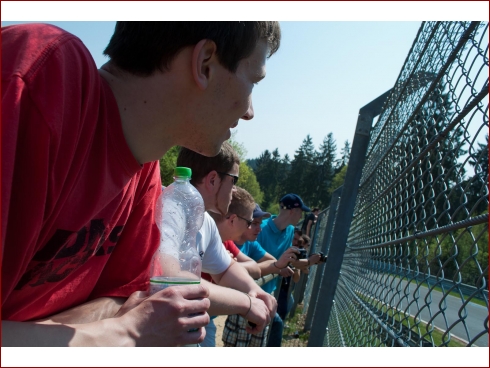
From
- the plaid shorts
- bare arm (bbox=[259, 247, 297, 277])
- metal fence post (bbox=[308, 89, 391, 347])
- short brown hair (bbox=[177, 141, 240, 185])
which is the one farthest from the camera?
bare arm (bbox=[259, 247, 297, 277])

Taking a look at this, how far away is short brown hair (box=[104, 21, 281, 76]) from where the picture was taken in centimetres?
168

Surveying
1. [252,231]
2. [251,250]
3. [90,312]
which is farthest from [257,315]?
[251,250]

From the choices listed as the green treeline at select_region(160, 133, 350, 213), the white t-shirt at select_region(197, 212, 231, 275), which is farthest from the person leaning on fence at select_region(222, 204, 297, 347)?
the green treeline at select_region(160, 133, 350, 213)

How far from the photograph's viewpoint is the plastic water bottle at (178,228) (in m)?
2.18

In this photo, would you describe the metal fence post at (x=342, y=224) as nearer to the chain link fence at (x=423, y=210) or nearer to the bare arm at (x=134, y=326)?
the chain link fence at (x=423, y=210)

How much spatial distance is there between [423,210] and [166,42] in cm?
130

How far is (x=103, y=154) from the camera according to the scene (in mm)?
1464

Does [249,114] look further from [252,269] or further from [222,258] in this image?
[252,269]

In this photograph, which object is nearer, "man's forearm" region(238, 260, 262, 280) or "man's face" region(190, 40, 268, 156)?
"man's face" region(190, 40, 268, 156)

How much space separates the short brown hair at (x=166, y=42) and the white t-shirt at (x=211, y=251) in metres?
1.35

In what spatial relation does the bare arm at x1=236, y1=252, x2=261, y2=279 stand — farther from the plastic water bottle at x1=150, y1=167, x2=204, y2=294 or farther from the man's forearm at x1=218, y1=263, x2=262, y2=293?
the plastic water bottle at x1=150, y1=167, x2=204, y2=294

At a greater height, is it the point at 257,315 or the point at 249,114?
the point at 249,114

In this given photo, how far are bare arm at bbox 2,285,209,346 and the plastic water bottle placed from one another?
513mm

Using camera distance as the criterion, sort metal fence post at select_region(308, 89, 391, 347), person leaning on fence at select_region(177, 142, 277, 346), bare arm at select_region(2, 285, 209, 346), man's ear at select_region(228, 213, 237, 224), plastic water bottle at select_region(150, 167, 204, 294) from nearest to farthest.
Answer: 1. bare arm at select_region(2, 285, 209, 346)
2. plastic water bottle at select_region(150, 167, 204, 294)
3. person leaning on fence at select_region(177, 142, 277, 346)
4. metal fence post at select_region(308, 89, 391, 347)
5. man's ear at select_region(228, 213, 237, 224)
